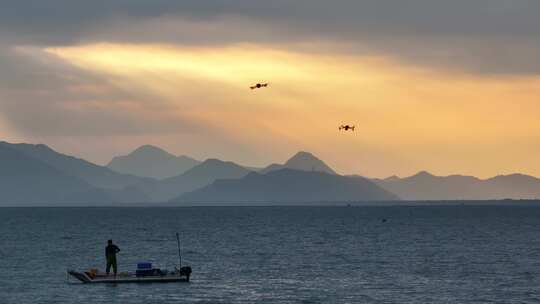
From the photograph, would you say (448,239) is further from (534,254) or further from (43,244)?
(43,244)

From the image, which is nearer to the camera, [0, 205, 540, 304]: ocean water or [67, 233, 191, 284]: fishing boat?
[0, 205, 540, 304]: ocean water

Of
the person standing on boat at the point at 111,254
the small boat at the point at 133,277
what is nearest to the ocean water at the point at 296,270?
the small boat at the point at 133,277

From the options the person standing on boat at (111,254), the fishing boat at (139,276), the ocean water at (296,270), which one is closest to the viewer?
the ocean water at (296,270)

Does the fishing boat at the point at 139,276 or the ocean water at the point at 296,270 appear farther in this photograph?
the fishing boat at the point at 139,276

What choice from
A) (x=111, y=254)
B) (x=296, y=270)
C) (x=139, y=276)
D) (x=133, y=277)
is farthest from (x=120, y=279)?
(x=296, y=270)

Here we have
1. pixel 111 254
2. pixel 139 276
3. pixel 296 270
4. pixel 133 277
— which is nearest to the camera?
pixel 139 276

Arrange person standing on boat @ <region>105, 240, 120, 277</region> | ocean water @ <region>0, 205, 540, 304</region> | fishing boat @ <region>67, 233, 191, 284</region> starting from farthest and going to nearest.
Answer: person standing on boat @ <region>105, 240, 120, 277</region> → fishing boat @ <region>67, 233, 191, 284</region> → ocean water @ <region>0, 205, 540, 304</region>

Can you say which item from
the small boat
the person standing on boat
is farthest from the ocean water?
the person standing on boat

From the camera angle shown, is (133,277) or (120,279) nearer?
(120,279)

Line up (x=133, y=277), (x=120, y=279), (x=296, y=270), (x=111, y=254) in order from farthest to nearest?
1. (x=296, y=270)
2. (x=111, y=254)
3. (x=133, y=277)
4. (x=120, y=279)

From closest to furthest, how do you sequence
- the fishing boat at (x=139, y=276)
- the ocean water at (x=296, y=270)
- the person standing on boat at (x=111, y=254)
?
1. the ocean water at (x=296, y=270)
2. the fishing boat at (x=139, y=276)
3. the person standing on boat at (x=111, y=254)

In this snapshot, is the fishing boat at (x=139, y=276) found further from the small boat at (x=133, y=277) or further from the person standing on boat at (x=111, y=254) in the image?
the person standing on boat at (x=111, y=254)

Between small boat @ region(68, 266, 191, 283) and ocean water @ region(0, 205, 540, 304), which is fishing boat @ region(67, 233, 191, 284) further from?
ocean water @ region(0, 205, 540, 304)

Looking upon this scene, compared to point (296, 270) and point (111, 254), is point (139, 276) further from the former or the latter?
point (296, 270)
